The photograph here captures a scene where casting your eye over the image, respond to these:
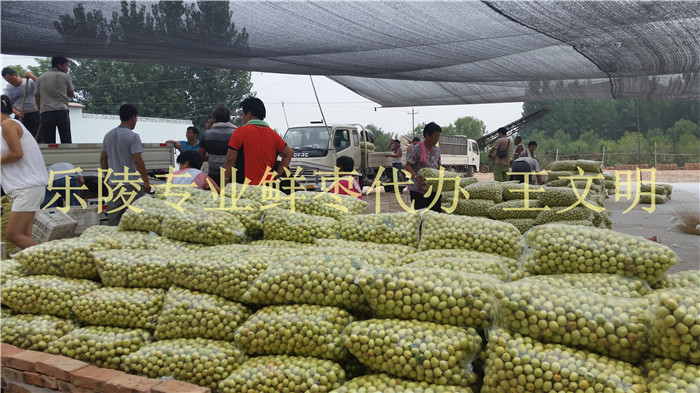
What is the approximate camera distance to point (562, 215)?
4820 mm

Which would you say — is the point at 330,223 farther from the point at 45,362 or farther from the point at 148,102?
the point at 148,102

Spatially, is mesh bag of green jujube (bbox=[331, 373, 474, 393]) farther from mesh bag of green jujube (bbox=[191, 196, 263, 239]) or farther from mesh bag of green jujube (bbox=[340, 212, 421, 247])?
mesh bag of green jujube (bbox=[191, 196, 263, 239])

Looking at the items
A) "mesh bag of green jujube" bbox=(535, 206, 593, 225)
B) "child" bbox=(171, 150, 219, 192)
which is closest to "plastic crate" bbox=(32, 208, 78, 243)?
"child" bbox=(171, 150, 219, 192)

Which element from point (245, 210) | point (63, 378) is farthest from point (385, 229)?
point (63, 378)

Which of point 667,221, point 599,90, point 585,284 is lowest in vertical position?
point 667,221

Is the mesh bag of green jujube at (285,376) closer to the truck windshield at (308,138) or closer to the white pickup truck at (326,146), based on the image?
the white pickup truck at (326,146)

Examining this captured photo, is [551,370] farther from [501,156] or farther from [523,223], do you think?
[501,156]

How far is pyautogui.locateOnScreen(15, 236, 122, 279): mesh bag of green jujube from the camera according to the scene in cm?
282

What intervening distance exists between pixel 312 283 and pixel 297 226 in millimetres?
839

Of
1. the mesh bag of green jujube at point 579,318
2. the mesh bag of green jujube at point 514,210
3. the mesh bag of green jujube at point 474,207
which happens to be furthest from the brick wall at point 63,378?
the mesh bag of green jujube at point 514,210

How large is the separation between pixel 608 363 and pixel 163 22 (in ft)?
12.9

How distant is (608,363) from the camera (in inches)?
64.9

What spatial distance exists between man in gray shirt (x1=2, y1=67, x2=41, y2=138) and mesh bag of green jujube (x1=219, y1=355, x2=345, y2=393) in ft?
20.5

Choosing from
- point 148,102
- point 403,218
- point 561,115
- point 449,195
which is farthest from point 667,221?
point 561,115
